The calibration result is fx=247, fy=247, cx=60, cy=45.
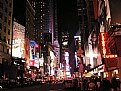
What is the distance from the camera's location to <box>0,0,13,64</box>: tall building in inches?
3142

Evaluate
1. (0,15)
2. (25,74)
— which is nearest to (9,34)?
(0,15)

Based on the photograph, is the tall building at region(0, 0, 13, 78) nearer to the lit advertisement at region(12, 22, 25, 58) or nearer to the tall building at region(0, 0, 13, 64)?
the tall building at region(0, 0, 13, 64)

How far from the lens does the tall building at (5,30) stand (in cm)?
7981

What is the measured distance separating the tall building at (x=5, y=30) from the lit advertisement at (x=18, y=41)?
12.2 ft

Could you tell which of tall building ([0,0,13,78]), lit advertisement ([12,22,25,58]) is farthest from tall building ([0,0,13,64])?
lit advertisement ([12,22,25,58])

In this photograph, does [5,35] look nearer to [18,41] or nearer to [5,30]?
[5,30]

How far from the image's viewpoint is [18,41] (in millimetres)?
94125

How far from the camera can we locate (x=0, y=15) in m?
80.8

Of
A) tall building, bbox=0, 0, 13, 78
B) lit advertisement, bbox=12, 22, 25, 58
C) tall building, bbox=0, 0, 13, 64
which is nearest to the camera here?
tall building, bbox=0, 0, 13, 78

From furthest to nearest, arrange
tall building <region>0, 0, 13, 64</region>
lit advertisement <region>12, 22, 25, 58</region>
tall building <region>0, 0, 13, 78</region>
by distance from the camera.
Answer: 1. lit advertisement <region>12, 22, 25, 58</region>
2. tall building <region>0, 0, 13, 64</region>
3. tall building <region>0, 0, 13, 78</region>

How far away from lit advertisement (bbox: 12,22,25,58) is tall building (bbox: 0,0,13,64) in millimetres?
3720

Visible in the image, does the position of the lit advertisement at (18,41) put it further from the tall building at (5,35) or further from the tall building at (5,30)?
the tall building at (5,30)

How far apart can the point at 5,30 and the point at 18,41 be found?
34.4 feet

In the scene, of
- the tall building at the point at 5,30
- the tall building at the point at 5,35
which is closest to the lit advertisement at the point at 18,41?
the tall building at the point at 5,35
